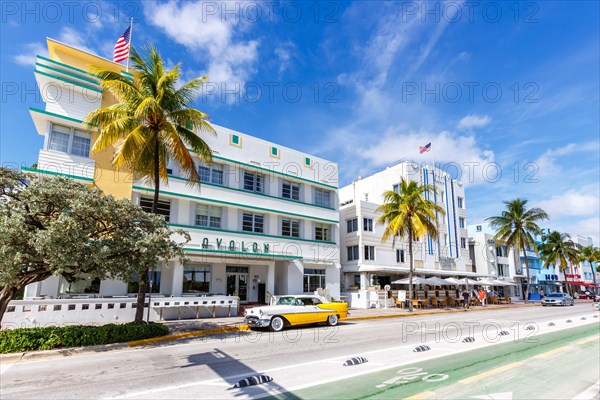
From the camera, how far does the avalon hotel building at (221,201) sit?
774 inches

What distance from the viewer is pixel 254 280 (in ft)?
88.3

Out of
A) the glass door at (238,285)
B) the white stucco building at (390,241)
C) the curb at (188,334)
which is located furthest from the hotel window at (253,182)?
the curb at (188,334)

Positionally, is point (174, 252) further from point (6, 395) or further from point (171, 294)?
point (171, 294)

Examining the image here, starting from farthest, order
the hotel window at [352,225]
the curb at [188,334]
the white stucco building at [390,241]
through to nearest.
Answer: the hotel window at [352,225]
the white stucco building at [390,241]
the curb at [188,334]

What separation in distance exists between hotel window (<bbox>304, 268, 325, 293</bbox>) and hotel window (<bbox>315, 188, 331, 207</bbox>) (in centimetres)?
564

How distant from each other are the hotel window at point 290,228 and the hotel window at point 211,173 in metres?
6.03

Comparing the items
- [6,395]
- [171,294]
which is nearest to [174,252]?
[6,395]

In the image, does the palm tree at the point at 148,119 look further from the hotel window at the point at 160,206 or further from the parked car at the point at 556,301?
the parked car at the point at 556,301

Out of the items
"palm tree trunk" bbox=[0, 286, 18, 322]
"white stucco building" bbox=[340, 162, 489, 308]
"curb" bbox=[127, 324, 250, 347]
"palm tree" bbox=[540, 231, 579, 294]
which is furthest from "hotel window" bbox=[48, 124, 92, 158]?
"palm tree" bbox=[540, 231, 579, 294]

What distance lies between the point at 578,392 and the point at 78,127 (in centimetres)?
2317

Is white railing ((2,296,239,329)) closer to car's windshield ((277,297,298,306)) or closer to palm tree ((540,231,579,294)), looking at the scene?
car's windshield ((277,297,298,306))

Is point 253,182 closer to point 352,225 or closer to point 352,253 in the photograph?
point 352,225

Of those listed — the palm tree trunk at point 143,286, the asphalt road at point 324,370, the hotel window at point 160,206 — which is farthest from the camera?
the hotel window at point 160,206

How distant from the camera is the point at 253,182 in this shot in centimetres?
2741
